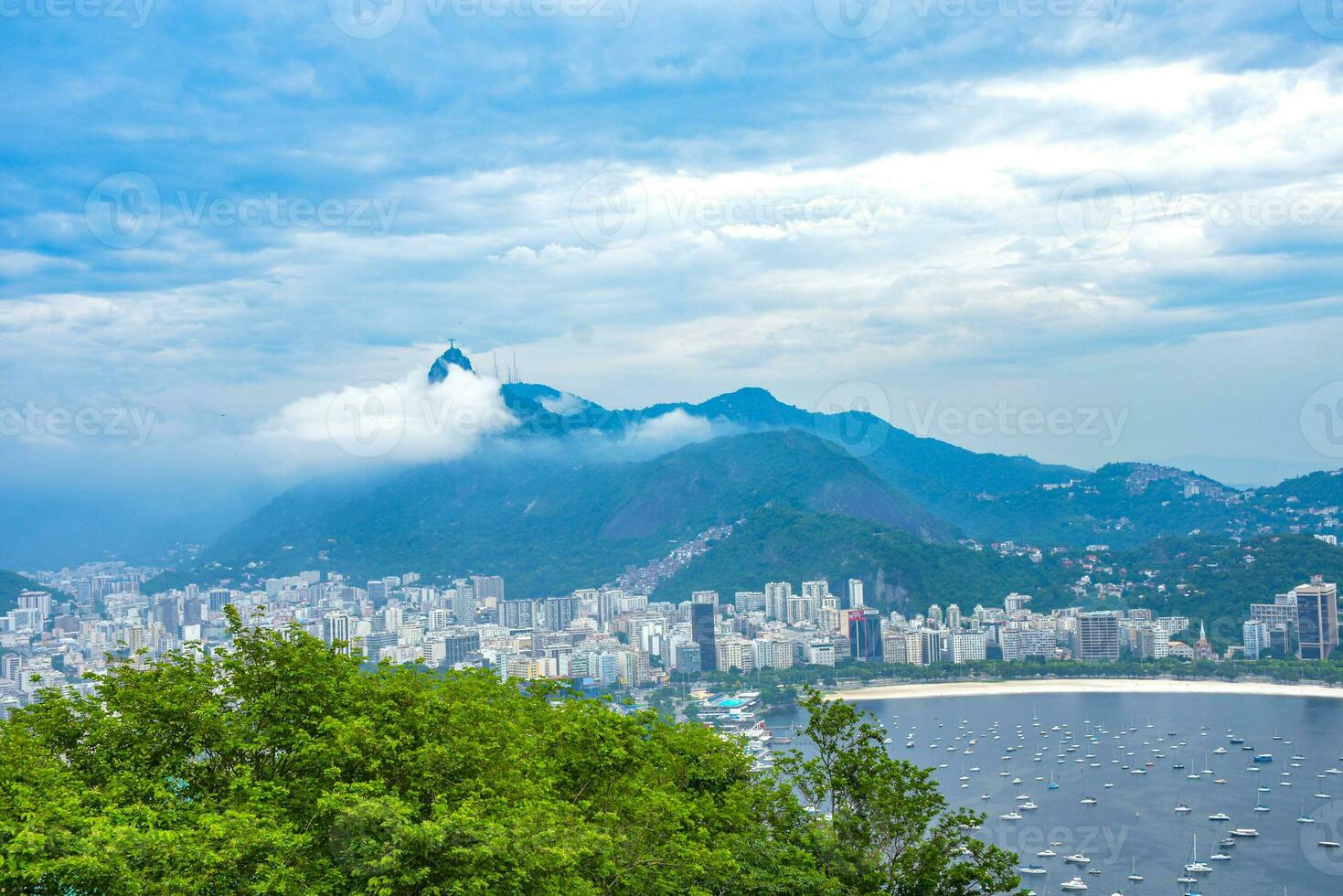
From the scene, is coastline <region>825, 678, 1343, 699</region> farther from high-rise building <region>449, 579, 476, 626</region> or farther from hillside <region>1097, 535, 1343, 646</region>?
high-rise building <region>449, 579, 476, 626</region>

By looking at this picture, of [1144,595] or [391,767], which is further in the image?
[1144,595]

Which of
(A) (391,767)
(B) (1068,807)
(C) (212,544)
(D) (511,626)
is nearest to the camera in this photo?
(A) (391,767)

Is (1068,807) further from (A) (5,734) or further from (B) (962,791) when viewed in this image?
(A) (5,734)

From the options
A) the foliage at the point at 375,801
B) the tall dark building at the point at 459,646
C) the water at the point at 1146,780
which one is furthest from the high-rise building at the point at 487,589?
the foliage at the point at 375,801

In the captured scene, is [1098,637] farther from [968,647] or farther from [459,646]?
[459,646]

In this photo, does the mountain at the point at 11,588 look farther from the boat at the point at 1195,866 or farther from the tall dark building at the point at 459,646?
the boat at the point at 1195,866

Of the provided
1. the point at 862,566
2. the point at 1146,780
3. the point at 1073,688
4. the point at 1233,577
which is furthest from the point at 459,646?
the point at 1233,577

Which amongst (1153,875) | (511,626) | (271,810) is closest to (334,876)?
(271,810)

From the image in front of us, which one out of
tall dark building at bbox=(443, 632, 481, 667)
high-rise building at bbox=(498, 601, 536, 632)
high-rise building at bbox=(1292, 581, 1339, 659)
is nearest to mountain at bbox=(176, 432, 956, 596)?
high-rise building at bbox=(498, 601, 536, 632)
